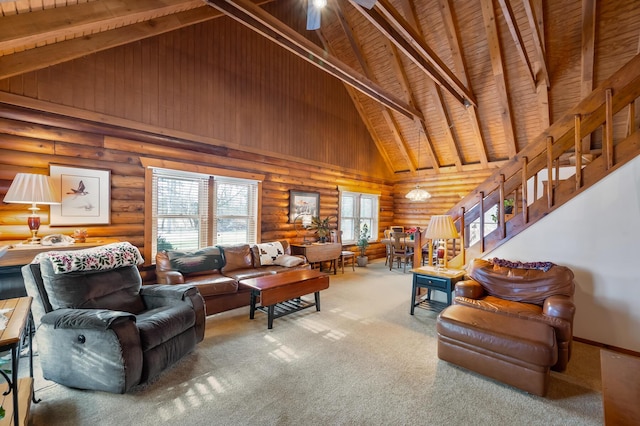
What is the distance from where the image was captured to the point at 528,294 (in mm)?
Result: 2893

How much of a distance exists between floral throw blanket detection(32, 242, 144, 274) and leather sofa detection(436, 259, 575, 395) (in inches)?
123

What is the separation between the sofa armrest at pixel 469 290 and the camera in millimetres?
3014

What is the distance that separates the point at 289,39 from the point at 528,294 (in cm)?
440

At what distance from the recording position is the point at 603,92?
119 inches

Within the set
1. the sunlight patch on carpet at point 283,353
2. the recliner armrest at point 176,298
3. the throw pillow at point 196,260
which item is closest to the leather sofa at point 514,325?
the sunlight patch on carpet at point 283,353

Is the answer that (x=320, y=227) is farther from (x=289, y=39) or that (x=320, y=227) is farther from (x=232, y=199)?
(x=289, y=39)

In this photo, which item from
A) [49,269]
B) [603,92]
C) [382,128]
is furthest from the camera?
[382,128]

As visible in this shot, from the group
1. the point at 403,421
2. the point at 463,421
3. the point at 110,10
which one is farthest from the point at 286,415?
the point at 110,10

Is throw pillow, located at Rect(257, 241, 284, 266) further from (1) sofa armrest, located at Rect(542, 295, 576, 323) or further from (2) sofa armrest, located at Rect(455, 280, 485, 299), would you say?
(1) sofa armrest, located at Rect(542, 295, 576, 323)

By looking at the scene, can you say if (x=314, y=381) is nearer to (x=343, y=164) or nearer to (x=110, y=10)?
(x=110, y=10)

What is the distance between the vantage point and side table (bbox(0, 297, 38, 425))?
1385 millimetres

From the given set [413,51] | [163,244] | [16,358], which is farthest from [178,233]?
[413,51]

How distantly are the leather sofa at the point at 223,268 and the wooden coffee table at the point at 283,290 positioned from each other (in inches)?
12.1

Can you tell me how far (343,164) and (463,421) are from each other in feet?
20.6
